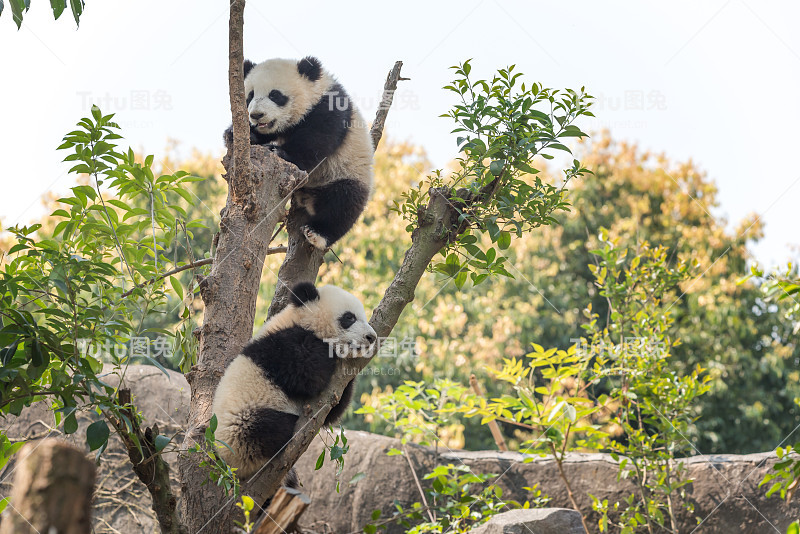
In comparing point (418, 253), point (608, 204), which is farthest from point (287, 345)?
point (608, 204)

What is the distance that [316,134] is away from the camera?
4742mm

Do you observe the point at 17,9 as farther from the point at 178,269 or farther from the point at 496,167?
the point at 496,167

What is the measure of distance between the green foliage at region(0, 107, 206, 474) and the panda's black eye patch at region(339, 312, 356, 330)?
977 millimetres

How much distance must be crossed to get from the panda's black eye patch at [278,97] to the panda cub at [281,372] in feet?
5.69

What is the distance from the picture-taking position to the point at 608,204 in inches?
525

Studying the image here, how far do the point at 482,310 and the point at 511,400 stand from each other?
768 centimetres

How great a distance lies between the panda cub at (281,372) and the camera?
11.2 feet

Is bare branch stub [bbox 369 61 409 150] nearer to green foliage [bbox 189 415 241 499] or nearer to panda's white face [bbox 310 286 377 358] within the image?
panda's white face [bbox 310 286 377 358]

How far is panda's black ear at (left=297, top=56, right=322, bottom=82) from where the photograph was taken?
5.02 metres

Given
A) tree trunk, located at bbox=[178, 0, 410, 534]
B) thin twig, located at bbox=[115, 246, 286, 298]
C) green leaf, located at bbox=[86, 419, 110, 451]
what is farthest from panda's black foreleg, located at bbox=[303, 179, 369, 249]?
green leaf, located at bbox=[86, 419, 110, 451]

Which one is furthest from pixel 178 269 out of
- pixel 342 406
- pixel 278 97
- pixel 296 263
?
pixel 278 97

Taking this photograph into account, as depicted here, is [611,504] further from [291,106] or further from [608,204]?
[608,204]

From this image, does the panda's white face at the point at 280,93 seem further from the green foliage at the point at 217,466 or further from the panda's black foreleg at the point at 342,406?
the green foliage at the point at 217,466

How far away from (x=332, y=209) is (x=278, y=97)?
100 centimetres
